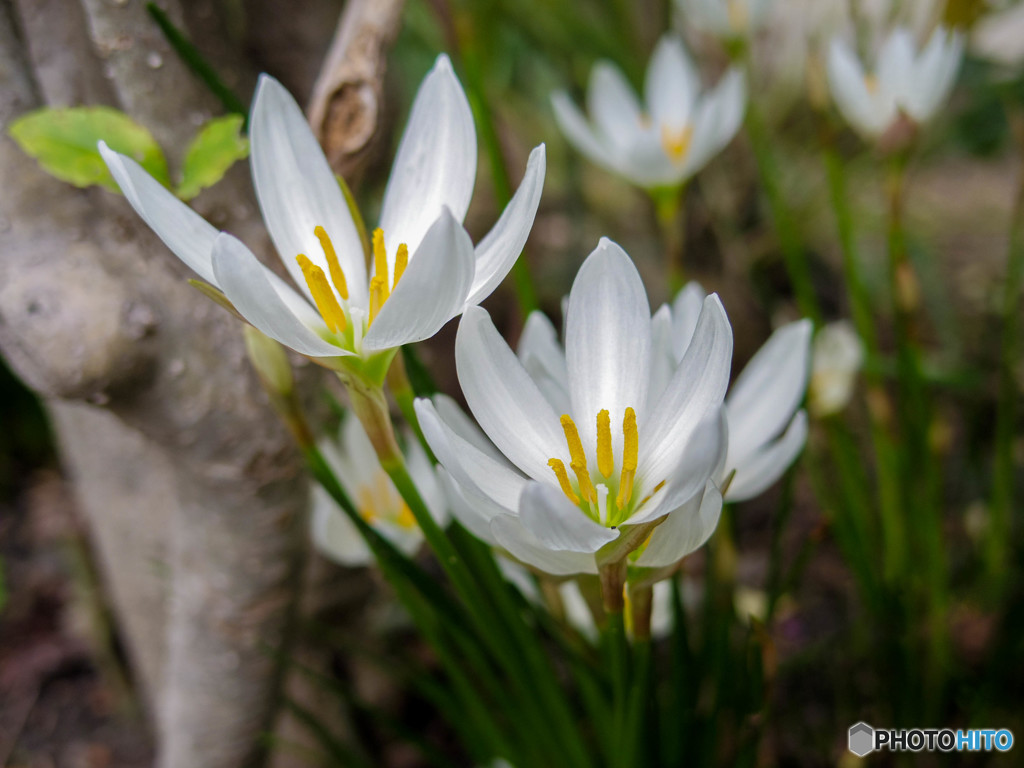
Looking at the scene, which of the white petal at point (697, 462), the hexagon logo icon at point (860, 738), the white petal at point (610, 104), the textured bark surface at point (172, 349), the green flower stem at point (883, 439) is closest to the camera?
the white petal at point (697, 462)

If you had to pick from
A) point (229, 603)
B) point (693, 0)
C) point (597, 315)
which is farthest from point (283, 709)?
point (693, 0)

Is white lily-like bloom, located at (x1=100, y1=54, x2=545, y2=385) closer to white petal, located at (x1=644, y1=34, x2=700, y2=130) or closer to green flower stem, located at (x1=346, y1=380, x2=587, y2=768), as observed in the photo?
green flower stem, located at (x1=346, y1=380, x2=587, y2=768)

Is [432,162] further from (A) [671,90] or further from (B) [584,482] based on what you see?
(A) [671,90]

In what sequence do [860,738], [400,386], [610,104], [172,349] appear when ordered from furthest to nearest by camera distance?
[610,104]
[860,738]
[172,349]
[400,386]

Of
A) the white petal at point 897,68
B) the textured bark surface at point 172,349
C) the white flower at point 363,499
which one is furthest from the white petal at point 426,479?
the white petal at point 897,68

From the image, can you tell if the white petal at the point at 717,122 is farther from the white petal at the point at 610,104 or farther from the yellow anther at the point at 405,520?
the yellow anther at the point at 405,520

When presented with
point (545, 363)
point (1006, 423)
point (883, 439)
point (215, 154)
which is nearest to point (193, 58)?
point (215, 154)
